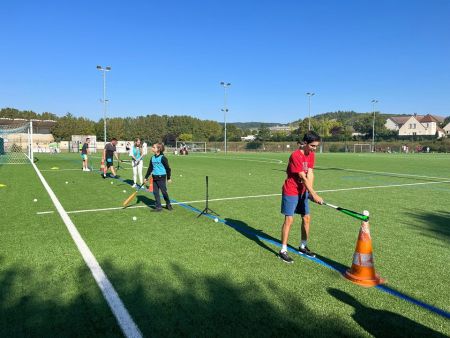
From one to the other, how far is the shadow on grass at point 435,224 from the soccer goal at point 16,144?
28936mm

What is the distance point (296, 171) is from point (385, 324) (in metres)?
2.43

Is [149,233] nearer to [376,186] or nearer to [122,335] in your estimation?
[122,335]

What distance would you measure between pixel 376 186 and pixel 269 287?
38.9 feet

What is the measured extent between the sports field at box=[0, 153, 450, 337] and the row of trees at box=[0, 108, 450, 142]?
284 ft

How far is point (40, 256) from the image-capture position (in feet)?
18.5

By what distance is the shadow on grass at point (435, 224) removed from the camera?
727cm

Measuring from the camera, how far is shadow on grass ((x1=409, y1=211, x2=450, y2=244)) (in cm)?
727

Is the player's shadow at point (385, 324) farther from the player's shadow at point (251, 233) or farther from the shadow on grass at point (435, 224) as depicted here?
the shadow on grass at point (435, 224)

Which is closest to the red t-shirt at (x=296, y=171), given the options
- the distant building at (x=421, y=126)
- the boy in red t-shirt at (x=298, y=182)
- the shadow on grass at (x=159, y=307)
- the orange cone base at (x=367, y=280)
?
the boy in red t-shirt at (x=298, y=182)

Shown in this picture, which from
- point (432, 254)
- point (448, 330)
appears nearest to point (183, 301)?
point (448, 330)

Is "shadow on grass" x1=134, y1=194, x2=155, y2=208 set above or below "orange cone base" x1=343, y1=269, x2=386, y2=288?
below

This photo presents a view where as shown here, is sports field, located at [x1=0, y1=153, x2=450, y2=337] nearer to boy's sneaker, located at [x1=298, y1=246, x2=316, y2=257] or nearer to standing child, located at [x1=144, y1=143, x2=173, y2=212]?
boy's sneaker, located at [x1=298, y1=246, x2=316, y2=257]

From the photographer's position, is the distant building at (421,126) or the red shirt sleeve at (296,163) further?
the distant building at (421,126)

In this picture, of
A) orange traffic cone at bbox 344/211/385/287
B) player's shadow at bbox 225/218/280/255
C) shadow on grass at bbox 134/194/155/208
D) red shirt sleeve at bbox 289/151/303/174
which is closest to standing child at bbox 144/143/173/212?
shadow on grass at bbox 134/194/155/208
